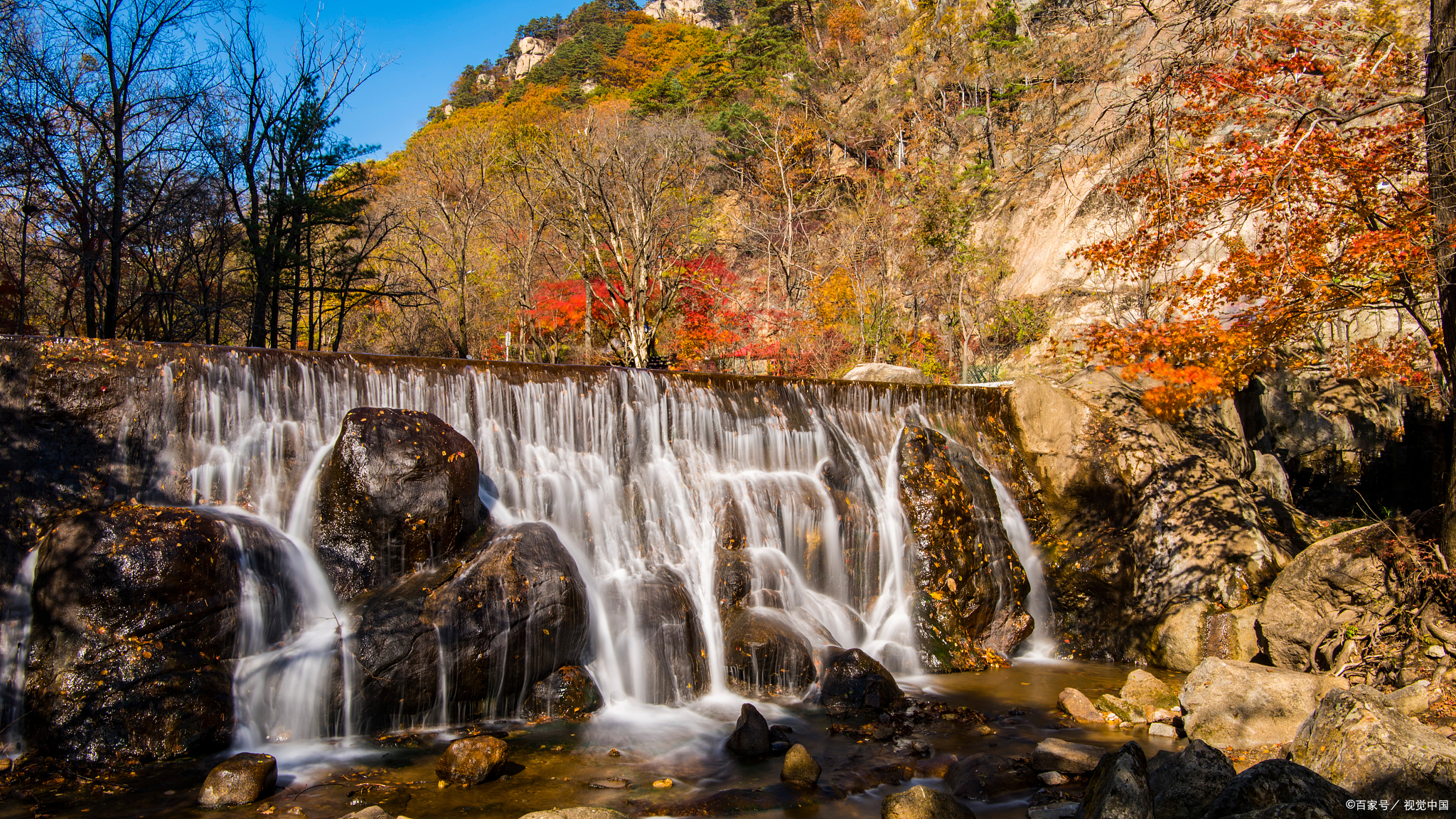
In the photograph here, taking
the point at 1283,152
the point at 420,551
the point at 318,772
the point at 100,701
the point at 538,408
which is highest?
the point at 1283,152

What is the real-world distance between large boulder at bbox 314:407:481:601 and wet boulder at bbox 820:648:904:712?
398cm

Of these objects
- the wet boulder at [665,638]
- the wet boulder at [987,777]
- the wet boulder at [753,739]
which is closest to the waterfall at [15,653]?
the wet boulder at [665,638]

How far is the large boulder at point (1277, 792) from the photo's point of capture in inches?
155

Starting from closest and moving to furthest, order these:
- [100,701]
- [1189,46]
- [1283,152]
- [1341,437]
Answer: [100,701], [1189,46], [1283,152], [1341,437]

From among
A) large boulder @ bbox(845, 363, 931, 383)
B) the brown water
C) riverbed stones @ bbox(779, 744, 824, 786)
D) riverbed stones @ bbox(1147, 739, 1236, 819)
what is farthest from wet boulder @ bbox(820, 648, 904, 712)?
large boulder @ bbox(845, 363, 931, 383)

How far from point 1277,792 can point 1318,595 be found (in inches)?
203

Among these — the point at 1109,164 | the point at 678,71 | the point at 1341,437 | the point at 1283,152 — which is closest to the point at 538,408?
the point at 1283,152

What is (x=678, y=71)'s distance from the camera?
45.6 metres

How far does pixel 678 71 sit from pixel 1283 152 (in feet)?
137

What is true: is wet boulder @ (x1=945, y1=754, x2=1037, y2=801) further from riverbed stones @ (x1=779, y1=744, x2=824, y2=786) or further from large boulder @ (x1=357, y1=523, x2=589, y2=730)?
large boulder @ (x1=357, y1=523, x2=589, y2=730)

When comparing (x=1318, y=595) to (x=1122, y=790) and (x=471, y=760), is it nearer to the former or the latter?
(x=1122, y=790)

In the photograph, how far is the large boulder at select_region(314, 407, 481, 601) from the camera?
24.6 feet

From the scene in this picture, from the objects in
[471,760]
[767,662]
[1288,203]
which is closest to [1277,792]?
[767,662]

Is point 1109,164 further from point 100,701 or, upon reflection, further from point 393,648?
point 100,701
